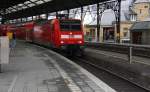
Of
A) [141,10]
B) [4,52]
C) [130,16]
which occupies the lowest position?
[4,52]

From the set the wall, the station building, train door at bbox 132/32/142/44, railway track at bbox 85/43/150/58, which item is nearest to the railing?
railway track at bbox 85/43/150/58

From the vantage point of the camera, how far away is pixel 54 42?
33.5 m

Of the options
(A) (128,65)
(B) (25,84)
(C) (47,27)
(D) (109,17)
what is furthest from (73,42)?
(D) (109,17)

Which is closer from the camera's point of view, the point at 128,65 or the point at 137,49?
the point at 128,65

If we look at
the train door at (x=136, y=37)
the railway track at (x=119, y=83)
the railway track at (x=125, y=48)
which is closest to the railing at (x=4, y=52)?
the railway track at (x=119, y=83)

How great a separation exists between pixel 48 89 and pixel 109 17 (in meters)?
87.0

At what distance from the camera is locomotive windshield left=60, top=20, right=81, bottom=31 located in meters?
33.3

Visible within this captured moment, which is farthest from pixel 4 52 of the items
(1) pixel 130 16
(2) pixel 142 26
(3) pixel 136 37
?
(1) pixel 130 16

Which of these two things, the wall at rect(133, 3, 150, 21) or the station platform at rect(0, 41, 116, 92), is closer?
the station platform at rect(0, 41, 116, 92)

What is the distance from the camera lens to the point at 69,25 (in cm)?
3350

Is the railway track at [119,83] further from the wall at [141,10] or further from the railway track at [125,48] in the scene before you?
the wall at [141,10]

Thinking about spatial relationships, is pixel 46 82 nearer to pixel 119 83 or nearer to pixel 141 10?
pixel 119 83

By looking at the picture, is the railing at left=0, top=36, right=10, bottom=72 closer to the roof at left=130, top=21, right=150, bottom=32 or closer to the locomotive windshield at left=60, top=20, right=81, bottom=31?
the locomotive windshield at left=60, top=20, right=81, bottom=31

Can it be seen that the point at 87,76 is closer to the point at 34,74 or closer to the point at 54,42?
the point at 34,74
